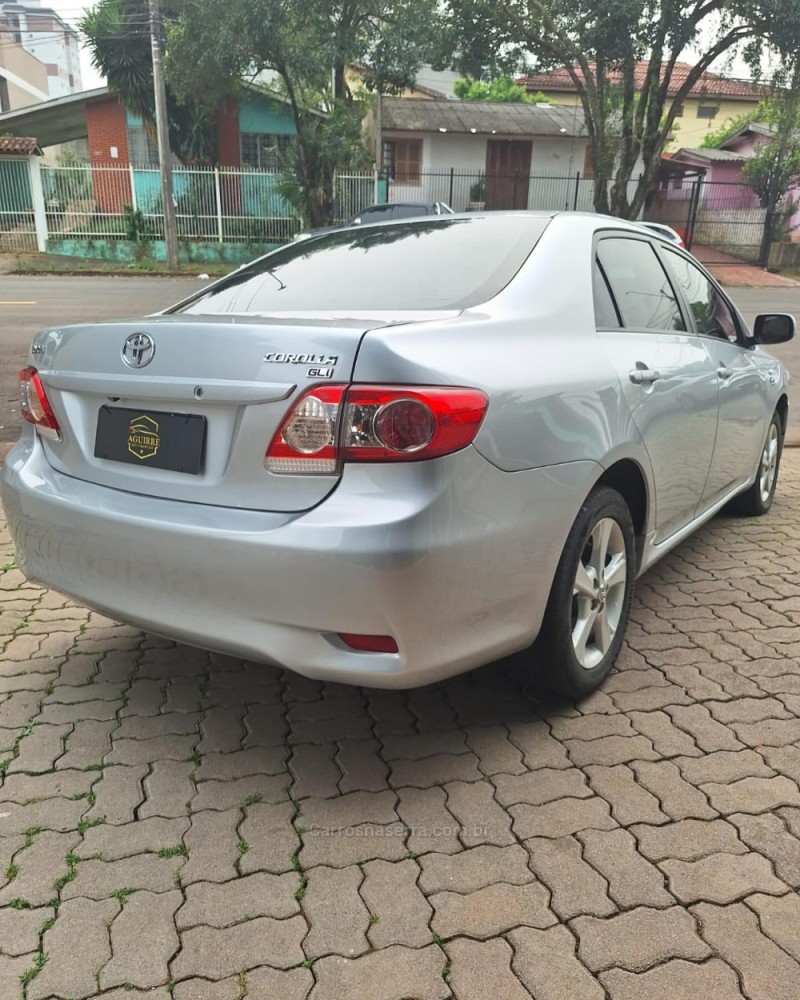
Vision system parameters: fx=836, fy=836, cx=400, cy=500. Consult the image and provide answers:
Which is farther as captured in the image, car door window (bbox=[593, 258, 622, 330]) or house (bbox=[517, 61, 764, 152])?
house (bbox=[517, 61, 764, 152])

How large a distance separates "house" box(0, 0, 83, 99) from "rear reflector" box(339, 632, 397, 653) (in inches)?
1854

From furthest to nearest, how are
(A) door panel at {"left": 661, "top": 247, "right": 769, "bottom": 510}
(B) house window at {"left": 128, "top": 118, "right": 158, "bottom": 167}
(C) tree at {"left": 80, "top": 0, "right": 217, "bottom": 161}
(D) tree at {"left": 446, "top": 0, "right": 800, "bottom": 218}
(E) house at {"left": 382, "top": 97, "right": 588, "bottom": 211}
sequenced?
(E) house at {"left": 382, "top": 97, "right": 588, "bottom": 211} → (B) house window at {"left": 128, "top": 118, "right": 158, "bottom": 167} → (C) tree at {"left": 80, "top": 0, "right": 217, "bottom": 161} → (D) tree at {"left": 446, "top": 0, "right": 800, "bottom": 218} → (A) door panel at {"left": 661, "top": 247, "right": 769, "bottom": 510}

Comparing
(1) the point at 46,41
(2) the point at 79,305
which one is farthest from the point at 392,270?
(1) the point at 46,41

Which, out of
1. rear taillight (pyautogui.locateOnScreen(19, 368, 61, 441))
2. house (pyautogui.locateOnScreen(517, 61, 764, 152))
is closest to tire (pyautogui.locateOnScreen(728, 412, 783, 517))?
rear taillight (pyautogui.locateOnScreen(19, 368, 61, 441))

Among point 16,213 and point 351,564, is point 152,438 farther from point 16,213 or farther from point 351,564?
point 16,213

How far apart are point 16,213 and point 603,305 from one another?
77.8 ft

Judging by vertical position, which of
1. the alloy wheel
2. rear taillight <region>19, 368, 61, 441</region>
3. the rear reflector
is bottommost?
the alloy wheel

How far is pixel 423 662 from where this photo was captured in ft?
6.99

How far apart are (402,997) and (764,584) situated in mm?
2857

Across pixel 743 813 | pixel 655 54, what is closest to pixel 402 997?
pixel 743 813

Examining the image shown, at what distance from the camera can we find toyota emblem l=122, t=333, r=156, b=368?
2.32 m

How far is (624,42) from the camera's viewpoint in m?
18.3

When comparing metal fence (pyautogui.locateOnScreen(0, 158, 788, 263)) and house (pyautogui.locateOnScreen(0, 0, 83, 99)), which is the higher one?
house (pyautogui.locateOnScreen(0, 0, 83, 99))

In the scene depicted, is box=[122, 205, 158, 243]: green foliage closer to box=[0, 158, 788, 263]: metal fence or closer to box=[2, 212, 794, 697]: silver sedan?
box=[0, 158, 788, 263]: metal fence
